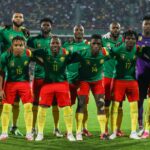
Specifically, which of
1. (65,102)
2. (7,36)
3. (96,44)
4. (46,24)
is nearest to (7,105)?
(65,102)

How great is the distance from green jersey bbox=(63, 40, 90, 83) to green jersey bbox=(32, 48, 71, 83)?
15.2 inches

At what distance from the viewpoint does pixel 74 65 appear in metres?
8.38

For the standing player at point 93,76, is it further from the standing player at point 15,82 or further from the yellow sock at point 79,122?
the standing player at point 15,82

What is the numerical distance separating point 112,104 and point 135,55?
0.89m

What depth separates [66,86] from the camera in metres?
7.76

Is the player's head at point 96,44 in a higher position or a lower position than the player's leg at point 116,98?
higher

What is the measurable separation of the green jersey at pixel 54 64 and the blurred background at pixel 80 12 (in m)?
19.7

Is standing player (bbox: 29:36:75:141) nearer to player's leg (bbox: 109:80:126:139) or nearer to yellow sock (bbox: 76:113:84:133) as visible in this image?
yellow sock (bbox: 76:113:84:133)

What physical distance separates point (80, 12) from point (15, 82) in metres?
21.4

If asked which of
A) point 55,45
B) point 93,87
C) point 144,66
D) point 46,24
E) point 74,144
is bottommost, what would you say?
point 74,144

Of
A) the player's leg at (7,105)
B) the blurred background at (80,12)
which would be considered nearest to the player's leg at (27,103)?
the player's leg at (7,105)

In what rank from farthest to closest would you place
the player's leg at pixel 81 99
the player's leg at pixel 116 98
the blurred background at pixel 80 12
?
the blurred background at pixel 80 12
the player's leg at pixel 116 98
the player's leg at pixel 81 99

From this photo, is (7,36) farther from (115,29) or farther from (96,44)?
(115,29)

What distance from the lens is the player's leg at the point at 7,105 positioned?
7664 millimetres
